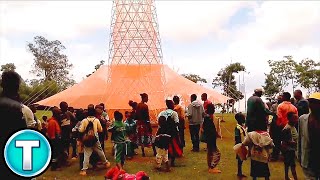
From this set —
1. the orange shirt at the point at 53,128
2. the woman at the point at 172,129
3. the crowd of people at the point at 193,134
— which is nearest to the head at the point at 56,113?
the crowd of people at the point at 193,134

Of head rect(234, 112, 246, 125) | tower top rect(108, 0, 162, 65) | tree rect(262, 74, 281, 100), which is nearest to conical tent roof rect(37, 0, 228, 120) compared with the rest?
tower top rect(108, 0, 162, 65)

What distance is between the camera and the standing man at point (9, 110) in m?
3.39

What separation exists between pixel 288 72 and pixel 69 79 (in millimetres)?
28935

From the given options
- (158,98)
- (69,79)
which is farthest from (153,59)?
(69,79)

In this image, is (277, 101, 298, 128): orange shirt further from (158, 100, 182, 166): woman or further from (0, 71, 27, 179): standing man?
(0, 71, 27, 179): standing man

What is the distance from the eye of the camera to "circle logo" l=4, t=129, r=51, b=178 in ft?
9.91

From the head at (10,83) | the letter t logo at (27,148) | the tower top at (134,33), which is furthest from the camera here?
the tower top at (134,33)

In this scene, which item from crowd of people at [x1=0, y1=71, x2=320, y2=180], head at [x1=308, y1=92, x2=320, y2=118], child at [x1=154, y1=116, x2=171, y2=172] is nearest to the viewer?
head at [x1=308, y1=92, x2=320, y2=118]

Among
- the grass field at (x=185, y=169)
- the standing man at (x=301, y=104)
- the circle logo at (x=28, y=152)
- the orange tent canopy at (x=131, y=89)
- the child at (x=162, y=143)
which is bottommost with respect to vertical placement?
the grass field at (x=185, y=169)

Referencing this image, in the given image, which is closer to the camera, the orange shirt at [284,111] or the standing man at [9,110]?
the standing man at [9,110]

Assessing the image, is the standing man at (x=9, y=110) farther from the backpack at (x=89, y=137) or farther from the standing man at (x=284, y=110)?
the standing man at (x=284, y=110)

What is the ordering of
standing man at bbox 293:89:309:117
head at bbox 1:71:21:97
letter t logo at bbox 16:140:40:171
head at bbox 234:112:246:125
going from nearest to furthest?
letter t logo at bbox 16:140:40:171 < head at bbox 1:71:21:97 < head at bbox 234:112:246:125 < standing man at bbox 293:89:309:117

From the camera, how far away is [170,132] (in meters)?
10.5

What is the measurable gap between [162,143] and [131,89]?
1008cm
